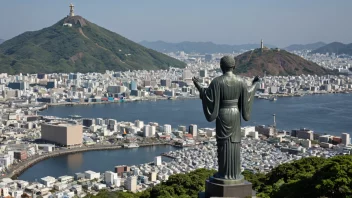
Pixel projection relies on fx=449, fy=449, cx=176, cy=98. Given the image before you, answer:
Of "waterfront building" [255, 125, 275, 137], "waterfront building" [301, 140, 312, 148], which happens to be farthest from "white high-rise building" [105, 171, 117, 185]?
"waterfront building" [255, 125, 275, 137]

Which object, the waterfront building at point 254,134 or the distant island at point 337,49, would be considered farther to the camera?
the distant island at point 337,49

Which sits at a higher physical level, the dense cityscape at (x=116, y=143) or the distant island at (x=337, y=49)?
the distant island at (x=337, y=49)

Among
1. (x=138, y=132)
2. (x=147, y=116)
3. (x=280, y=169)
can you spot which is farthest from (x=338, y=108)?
(x=280, y=169)

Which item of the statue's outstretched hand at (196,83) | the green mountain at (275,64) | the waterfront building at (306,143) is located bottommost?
the waterfront building at (306,143)

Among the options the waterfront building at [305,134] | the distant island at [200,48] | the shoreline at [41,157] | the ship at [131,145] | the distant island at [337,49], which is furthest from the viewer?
the distant island at [200,48]

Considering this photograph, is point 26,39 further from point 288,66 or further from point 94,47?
point 288,66

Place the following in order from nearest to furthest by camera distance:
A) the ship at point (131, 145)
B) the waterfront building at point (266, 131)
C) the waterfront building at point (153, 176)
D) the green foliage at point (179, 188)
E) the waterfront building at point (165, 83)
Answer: the green foliage at point (179, 188)
the waterfront building at point (153, 176)
the ship at point (131, 145)
the waterfront building at point (266, 131)
the waterfront building at point (165, 83)

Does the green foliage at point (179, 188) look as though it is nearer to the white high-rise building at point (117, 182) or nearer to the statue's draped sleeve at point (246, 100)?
the statue's draped sleeve at point (246, 100)


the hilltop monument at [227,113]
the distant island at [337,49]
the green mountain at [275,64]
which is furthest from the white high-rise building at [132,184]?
the distant island at [337,49]

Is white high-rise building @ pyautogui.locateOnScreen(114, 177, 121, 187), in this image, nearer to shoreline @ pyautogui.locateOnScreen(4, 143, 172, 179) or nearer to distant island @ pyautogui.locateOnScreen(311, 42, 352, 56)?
shoreline @ pyautogui.locateOnScreen(4, 143, 172, 179)
